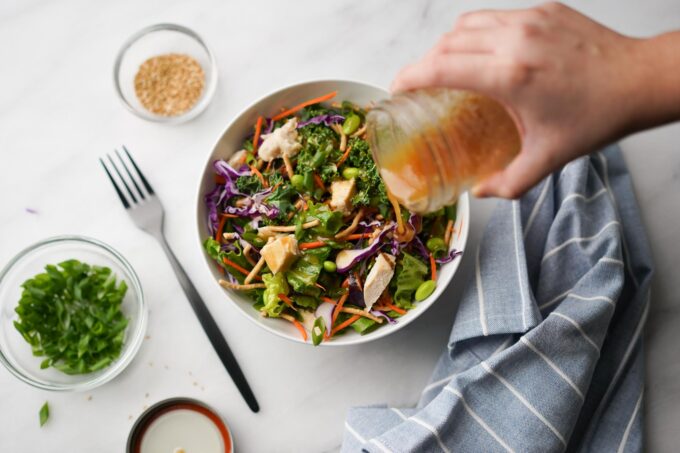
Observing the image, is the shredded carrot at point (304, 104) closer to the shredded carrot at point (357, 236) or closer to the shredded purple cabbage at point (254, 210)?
the shredded purple cabbage at point (254, 210)

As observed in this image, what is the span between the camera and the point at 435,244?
2.07m

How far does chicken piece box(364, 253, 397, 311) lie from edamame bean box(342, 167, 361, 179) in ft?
0.95

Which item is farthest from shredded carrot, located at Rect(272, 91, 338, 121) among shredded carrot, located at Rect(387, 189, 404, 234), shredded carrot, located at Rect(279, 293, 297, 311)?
shredded carrot, located at Rect(279, 293, 297, 311)

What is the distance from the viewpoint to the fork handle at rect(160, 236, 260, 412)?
2281 mm

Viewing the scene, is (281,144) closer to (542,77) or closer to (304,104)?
(304,104)

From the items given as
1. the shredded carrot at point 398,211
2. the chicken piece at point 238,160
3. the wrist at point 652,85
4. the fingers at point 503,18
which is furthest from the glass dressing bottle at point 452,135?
the chicken piece at point 238,160

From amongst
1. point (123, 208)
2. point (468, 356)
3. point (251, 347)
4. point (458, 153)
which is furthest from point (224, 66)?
point (468, 356)

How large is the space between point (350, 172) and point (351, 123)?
197 mm

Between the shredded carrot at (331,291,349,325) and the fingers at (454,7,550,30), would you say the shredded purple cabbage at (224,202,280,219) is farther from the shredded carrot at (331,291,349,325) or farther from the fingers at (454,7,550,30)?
the fingers at (454,7,550,30)

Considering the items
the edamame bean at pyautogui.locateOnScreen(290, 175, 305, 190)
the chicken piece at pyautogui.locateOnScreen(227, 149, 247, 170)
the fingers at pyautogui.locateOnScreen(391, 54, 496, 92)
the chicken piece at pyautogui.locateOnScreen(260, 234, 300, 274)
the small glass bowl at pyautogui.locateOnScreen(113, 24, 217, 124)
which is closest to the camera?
the fingers at pyautogui.locateOnScreen(391, 54, 496, 92)

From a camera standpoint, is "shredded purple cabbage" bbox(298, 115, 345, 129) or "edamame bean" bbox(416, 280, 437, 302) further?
"shredded purple cabbage" bbox(298, 115, 345, 129)

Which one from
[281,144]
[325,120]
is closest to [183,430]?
[281,144]

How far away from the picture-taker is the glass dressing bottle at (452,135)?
1.44m

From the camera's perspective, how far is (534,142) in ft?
4.62
